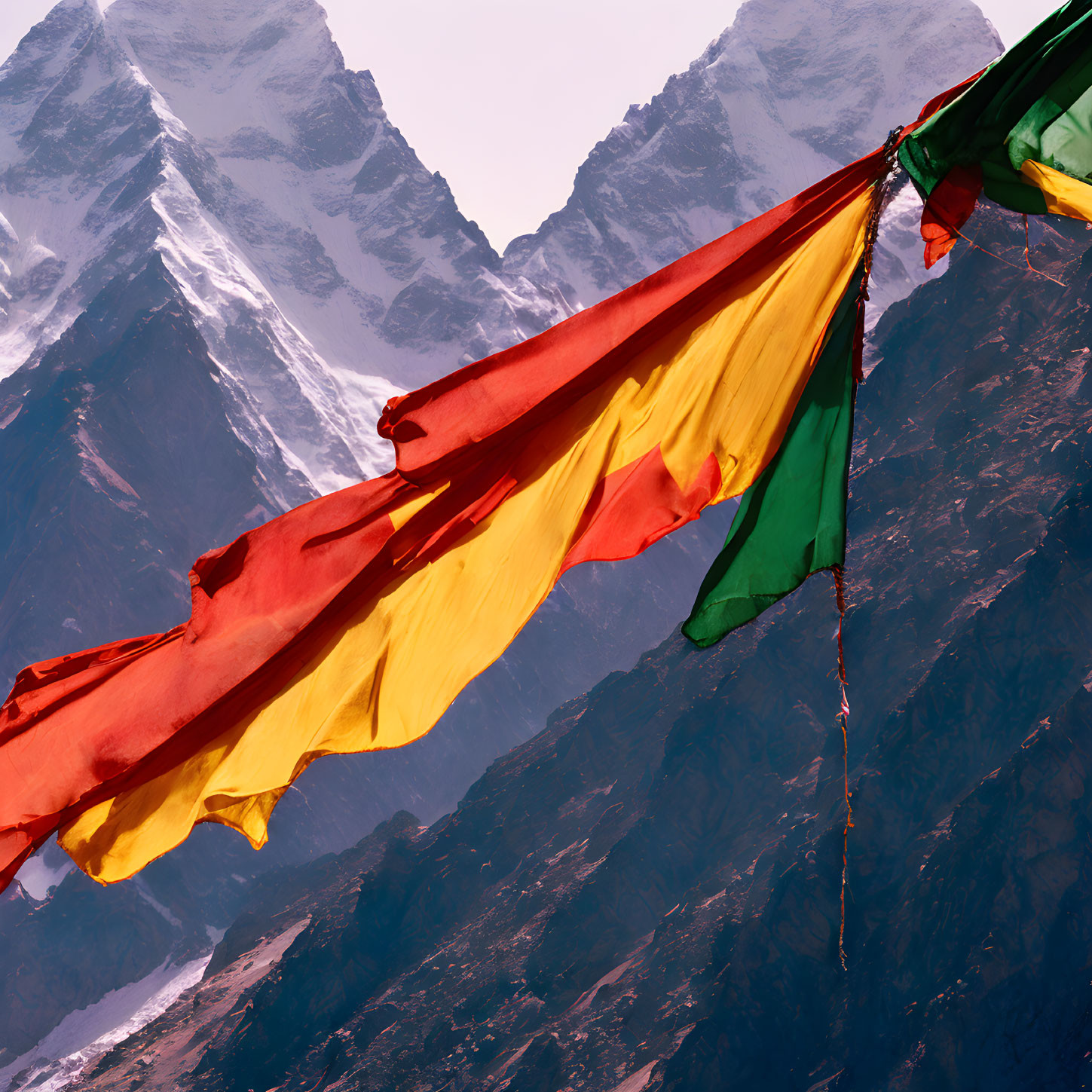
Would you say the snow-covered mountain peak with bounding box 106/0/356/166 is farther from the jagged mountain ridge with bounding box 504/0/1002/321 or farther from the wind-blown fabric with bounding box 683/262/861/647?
the wind-blown fabric with bounding box 683/262/861/647

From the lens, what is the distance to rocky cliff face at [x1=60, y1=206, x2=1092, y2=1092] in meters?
38.7

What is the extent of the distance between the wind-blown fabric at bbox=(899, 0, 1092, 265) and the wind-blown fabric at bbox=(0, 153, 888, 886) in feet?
1.44

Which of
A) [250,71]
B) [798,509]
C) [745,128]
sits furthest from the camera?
[745,128]

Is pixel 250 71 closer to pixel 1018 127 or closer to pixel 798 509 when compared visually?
pixel 798 509

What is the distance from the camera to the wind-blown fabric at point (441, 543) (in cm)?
502

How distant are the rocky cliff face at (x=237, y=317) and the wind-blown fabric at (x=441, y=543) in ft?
319

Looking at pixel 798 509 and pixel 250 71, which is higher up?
pixel 250 71

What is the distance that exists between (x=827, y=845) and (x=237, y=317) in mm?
104217

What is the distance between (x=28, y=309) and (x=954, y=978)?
447ft

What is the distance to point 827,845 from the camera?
45.5 meters

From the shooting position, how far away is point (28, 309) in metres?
131

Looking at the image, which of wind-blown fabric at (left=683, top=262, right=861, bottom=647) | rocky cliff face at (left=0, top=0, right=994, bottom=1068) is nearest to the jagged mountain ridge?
rocky cliff face at (left=0, top=0, right=994, bottom=1068)

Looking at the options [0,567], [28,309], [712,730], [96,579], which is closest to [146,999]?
[96,579]

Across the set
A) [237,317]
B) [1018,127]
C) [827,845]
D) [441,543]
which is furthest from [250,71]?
[1018,127]
